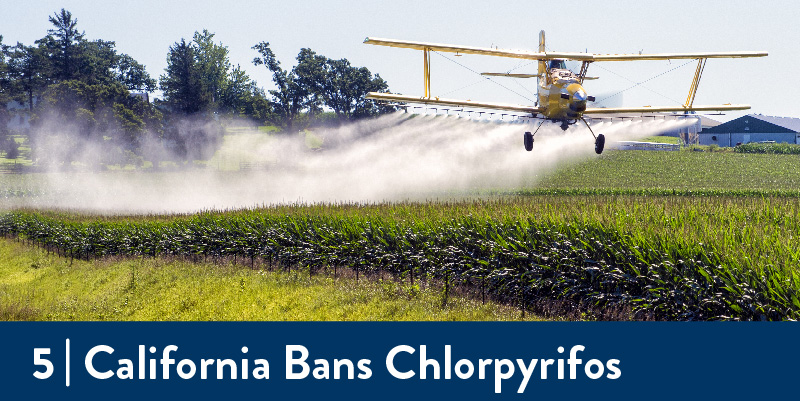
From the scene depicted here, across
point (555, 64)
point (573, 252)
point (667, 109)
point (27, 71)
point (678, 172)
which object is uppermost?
point (27, 71)

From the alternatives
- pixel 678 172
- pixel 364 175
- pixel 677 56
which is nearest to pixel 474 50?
pixel 677 56

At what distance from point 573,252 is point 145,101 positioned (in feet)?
330

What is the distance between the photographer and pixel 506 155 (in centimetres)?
8144

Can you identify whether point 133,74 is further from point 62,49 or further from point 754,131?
point 754,131

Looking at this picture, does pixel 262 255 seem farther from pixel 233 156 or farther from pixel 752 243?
pixel 233 156

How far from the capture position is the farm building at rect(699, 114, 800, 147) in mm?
112500

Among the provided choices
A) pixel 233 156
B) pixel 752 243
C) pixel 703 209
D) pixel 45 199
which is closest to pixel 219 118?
pixel 233 156

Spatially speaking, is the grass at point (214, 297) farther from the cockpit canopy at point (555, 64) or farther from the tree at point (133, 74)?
the tree at point (133, 74)

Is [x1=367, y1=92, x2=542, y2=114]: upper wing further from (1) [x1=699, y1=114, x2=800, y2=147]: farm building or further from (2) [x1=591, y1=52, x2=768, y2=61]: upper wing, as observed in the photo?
(1) [x1=699, y1=114, x2=800, y2=147]: farm building

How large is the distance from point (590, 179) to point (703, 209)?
40099 millimetres

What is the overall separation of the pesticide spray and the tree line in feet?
20.6

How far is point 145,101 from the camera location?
106 metres

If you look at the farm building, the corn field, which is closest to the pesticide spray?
the corn field

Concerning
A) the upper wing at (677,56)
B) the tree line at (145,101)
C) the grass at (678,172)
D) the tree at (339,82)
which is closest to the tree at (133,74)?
the tree line at (145,101)
